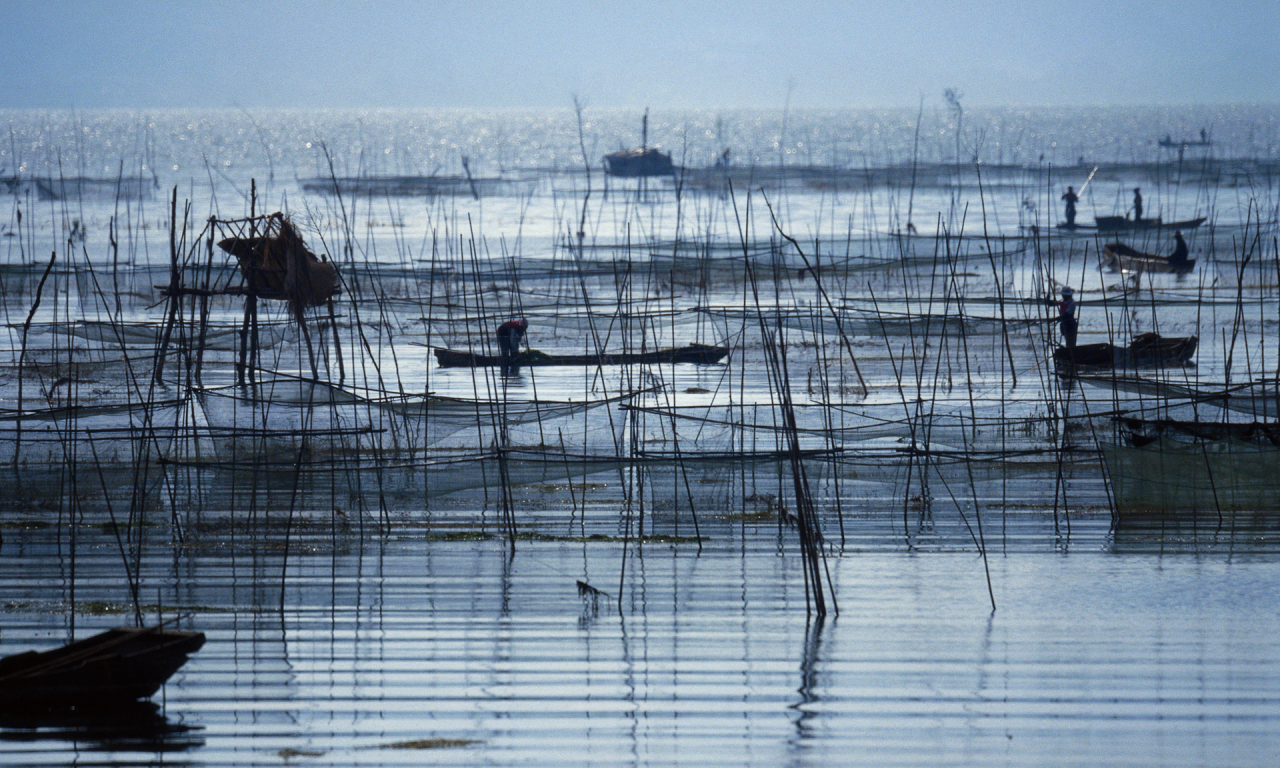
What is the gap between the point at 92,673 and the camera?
329 centimetres

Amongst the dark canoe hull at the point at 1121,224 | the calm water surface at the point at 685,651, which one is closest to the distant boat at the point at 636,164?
the dark canoe hull at the point at 1121,224

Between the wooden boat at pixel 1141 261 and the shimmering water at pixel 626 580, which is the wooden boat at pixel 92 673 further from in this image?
the wooden boat at pixel 1141 261

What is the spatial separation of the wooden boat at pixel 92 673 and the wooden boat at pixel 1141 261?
37.7 ft

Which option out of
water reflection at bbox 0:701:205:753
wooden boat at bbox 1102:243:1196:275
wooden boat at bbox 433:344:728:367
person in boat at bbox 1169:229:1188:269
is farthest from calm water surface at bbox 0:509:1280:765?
person in boat at bbox 1169:229:1188:269

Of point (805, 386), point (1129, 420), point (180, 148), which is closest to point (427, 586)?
point (1129, 420)

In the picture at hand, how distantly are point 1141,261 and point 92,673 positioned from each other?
39.5 ft

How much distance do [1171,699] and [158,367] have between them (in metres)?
5.92

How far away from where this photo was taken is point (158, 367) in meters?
7.29

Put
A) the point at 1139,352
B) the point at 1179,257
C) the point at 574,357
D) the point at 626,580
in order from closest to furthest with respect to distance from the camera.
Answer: the point at 626,580, the point at 1139,352, the point at 574,357, the point at 1179,257

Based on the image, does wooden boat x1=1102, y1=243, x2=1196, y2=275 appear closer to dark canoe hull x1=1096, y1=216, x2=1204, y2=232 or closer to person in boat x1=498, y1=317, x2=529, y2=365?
dark canoe hull x1=1096, y1=216, x2=1204, y2=232

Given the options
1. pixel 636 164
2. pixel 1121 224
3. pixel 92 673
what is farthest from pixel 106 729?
pixel 636 164

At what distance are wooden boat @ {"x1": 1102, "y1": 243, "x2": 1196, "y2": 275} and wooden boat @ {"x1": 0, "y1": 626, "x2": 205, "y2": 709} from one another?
11.5 meters

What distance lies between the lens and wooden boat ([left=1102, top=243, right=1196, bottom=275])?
13391 mm

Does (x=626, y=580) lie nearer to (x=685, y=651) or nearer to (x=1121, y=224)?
(x=685, y=651)
